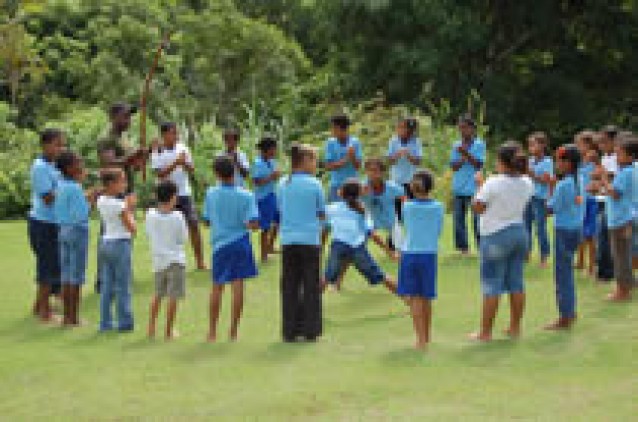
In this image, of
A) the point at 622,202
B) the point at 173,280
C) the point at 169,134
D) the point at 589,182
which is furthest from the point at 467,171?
the point at 173,280

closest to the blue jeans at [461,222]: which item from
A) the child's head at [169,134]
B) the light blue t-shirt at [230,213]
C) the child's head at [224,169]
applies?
the child's head at [169,134]

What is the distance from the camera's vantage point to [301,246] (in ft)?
34.9

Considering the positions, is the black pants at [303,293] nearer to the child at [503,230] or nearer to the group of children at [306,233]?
the group of children at [306,233]

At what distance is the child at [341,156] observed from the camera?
46.2 ft

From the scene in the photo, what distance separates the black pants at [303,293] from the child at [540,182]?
3.68 meters

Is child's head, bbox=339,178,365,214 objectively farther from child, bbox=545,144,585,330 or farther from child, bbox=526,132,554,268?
child, bbox=526,132,554,268

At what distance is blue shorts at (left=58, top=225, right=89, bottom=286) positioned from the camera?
11.5m

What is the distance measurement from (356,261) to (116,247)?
226cm

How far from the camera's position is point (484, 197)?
1031 cm

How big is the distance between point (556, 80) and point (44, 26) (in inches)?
439

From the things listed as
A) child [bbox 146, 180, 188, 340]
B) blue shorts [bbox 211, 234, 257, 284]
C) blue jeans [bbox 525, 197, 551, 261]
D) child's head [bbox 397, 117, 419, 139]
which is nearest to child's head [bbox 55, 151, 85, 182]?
child [bbox 146, 180, 188, 340]

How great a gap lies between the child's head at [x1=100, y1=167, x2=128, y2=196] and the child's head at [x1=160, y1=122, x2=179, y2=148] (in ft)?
8.64

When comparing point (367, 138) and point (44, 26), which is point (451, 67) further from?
point (44, 26)

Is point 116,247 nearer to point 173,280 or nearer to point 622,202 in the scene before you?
point 173,280
